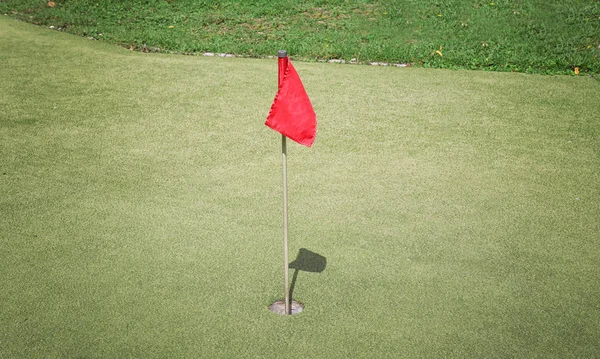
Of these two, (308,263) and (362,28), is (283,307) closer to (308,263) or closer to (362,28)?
(308,263)

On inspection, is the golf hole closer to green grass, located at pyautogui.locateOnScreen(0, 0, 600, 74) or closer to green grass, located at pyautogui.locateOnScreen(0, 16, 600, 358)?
green grass, located at pyautogui.locateOnScreen(0, 16, 600, 358)

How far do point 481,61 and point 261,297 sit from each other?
5753 millimetres

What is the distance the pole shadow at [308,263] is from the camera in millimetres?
3773

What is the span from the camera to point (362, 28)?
945cm

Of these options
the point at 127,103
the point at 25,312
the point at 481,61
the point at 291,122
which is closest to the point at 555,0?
the point at 481,61

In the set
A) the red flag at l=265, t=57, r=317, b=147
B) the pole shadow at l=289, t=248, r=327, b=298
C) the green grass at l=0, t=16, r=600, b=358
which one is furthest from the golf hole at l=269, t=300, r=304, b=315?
the red flag at l=265, t=57, r=317, b=147

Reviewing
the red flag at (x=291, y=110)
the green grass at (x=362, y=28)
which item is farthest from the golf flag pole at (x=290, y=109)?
the green grass at (x=362, y=28)

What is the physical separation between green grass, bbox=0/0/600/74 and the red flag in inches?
214

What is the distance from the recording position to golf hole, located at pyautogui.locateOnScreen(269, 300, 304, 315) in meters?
3.38

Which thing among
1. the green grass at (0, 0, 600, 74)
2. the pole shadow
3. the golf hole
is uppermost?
the green grass at (0, 0, 600, 74)

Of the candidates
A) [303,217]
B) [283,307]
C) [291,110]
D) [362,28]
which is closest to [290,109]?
[291,110]

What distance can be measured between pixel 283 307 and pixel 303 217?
43.1 inches

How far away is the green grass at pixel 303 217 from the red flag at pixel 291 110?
1.05 m

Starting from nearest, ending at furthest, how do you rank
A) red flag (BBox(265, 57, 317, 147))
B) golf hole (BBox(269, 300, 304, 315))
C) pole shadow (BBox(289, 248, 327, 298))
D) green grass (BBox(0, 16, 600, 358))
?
red flag (BBox(265, 57, 317, 147)) < green grass (BBox(0, 16, 600, 358)) < golf hole (BBox(269, 300, 304, 315)) < pole shadow (BBox(289, 248, 327, 298))
